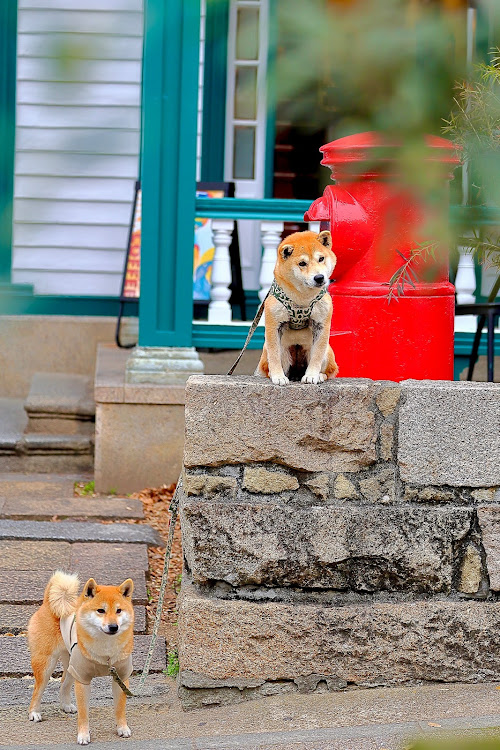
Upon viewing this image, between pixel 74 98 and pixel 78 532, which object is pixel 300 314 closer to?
pixel 78 532

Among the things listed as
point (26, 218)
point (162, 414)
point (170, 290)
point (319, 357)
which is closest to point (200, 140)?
point (170, 290)

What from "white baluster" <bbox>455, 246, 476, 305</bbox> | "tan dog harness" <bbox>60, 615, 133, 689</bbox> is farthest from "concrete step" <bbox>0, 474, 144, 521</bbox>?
"white baluster" <bbox>455, 246, 476, 305</bbox>

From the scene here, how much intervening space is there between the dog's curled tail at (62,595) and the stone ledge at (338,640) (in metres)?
0.38

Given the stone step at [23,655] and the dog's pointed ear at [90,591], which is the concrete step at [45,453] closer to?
the stone step at [23,655]

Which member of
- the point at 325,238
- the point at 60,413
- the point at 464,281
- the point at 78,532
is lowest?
the point at 78,532

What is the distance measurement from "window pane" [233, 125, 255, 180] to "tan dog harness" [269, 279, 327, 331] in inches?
188

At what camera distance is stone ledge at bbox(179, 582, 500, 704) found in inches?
129

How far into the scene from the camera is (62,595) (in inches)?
124

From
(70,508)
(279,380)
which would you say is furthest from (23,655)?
(70,508)

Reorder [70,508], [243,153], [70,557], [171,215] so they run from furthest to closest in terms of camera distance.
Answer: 1. [243,153]
2. [171,215]
3. [70,508]
4. [70,557]

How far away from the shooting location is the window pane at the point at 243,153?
7745mm

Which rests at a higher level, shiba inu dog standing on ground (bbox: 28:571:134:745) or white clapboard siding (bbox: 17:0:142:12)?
white clapboard siding (bbox: 17:0:142:12)

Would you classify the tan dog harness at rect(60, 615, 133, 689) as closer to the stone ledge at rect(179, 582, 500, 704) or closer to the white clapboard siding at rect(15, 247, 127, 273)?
the stone ledge at rect(179, 582, 500, 704)

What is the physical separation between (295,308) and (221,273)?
319cm
